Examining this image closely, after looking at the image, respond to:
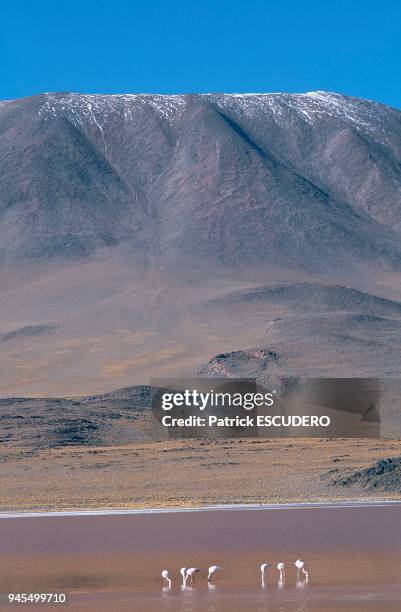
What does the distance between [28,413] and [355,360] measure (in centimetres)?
3120

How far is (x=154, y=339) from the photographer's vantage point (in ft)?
397

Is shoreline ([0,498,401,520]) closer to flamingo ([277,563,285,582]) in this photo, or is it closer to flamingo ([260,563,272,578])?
flamingo ([260,563,272,578])

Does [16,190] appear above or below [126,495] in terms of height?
above

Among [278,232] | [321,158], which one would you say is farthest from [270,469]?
[321,158]

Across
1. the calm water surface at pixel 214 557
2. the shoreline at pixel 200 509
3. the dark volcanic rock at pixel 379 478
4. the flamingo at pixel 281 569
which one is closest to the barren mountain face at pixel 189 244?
the dark volcanic rock at pixel 379 478

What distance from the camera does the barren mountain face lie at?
368 ft

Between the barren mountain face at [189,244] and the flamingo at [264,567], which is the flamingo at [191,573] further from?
the barren mountain face at [189,244]

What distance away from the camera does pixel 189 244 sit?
155m

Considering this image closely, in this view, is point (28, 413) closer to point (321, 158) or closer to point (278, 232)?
point (278, 232)

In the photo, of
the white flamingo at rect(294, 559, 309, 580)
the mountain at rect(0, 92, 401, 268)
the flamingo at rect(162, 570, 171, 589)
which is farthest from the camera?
the mountain at rect(0, 92, 401, 268)

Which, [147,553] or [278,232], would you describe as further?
[278,232]

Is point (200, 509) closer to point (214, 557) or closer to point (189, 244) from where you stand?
point (214, 557)

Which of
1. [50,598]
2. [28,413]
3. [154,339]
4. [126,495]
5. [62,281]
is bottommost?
[50,598]

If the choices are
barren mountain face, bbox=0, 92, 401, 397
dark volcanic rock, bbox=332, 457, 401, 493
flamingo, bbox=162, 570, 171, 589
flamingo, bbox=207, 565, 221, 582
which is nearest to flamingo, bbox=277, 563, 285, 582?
flamingo, bbox=207, 565, 221, 582
